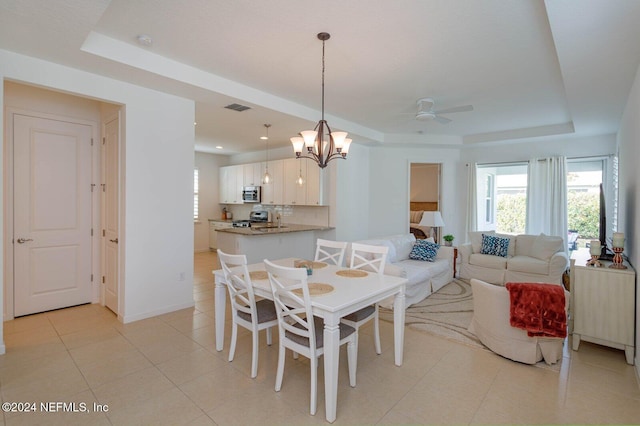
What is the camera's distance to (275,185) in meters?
7.30

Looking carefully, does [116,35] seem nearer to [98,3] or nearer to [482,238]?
[98,3]

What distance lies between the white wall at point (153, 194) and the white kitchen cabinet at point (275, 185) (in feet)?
10.3

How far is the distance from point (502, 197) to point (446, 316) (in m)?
4.16

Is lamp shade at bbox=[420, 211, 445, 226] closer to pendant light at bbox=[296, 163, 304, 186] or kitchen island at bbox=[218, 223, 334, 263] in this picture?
Result: kitchen island at bbox=[218, 223, 334, 263]

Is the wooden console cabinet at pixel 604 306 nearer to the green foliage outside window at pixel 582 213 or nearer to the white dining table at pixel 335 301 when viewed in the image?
the white dining table at pixel 335 301

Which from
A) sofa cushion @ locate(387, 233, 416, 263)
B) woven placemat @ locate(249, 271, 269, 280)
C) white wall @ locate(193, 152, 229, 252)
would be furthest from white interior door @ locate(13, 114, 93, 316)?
white wall @ locate(193, 152, 229, 252)

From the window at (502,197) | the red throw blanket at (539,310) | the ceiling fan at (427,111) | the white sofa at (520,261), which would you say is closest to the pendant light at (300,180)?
the ceiling fan at (427,111)

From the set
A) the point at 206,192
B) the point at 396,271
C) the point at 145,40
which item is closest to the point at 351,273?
the point at 396,271

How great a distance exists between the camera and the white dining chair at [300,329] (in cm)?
211

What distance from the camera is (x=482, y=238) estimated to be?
5816 mm

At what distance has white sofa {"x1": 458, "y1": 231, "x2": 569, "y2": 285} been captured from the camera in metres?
4.95

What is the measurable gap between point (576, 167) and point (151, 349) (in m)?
7.26

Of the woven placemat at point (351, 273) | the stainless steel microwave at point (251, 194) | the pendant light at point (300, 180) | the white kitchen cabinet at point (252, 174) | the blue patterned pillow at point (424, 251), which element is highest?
the white kitchen cabinet at point (252, 174)

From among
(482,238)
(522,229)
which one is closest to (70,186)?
(482,238)
